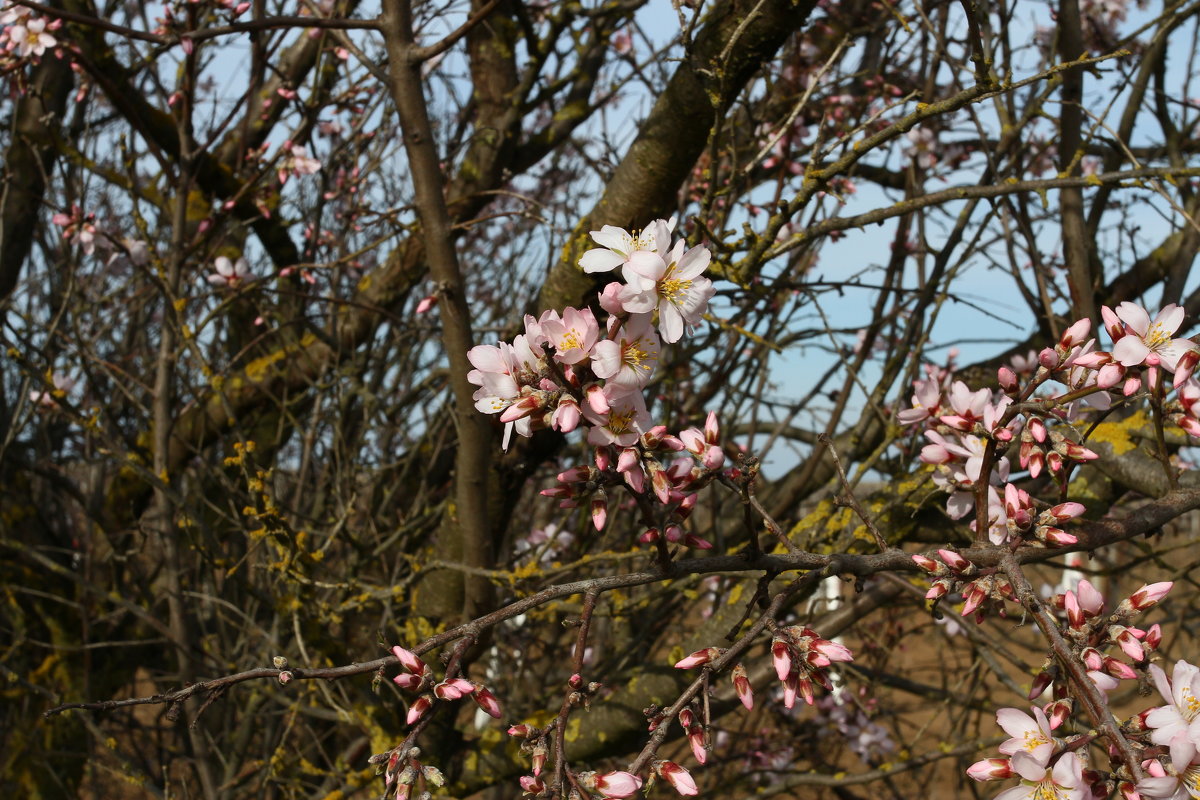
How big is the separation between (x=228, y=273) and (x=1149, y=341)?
3.39 metres

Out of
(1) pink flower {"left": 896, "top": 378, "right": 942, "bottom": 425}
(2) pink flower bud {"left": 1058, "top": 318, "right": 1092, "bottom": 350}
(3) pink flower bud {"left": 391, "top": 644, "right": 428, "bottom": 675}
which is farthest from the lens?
(1) pink flower {"left": 896, "top": 378, "right": 942, "bottom": 425}

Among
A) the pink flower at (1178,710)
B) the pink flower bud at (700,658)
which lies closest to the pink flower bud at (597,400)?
the pink flower bud at (700,658)

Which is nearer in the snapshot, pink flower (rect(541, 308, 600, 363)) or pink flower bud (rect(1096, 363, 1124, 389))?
pink flower (rect(541, 308, 600, 363))

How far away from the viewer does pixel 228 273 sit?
368 centimetres

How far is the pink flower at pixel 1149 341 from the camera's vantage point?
134cm

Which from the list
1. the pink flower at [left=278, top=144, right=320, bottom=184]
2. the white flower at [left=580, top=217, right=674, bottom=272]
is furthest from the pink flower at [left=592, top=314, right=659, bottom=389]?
the pink flower at [left=278, top=144, right=320, bottom=184]

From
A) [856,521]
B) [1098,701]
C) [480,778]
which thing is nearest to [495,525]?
[480,778]

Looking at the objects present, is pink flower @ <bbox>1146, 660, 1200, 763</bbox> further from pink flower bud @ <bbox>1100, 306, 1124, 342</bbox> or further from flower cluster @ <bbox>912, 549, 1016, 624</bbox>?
pink flower bud @ <bbox>1100, 306, 1124, 342</bbox>

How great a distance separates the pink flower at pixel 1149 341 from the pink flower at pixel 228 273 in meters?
3.21

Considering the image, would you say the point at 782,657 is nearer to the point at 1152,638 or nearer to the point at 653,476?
the point at 653,476

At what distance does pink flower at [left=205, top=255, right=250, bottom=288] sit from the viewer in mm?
3616

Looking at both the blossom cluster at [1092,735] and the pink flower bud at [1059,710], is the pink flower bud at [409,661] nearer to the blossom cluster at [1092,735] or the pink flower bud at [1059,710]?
the blossom cluster at [1092,735]

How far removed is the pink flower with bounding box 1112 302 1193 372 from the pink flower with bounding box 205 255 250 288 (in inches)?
126

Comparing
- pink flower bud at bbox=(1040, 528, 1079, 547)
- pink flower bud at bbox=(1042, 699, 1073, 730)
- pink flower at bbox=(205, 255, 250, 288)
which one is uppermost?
pink flower at bbox=(205, 255, 250, 288)
